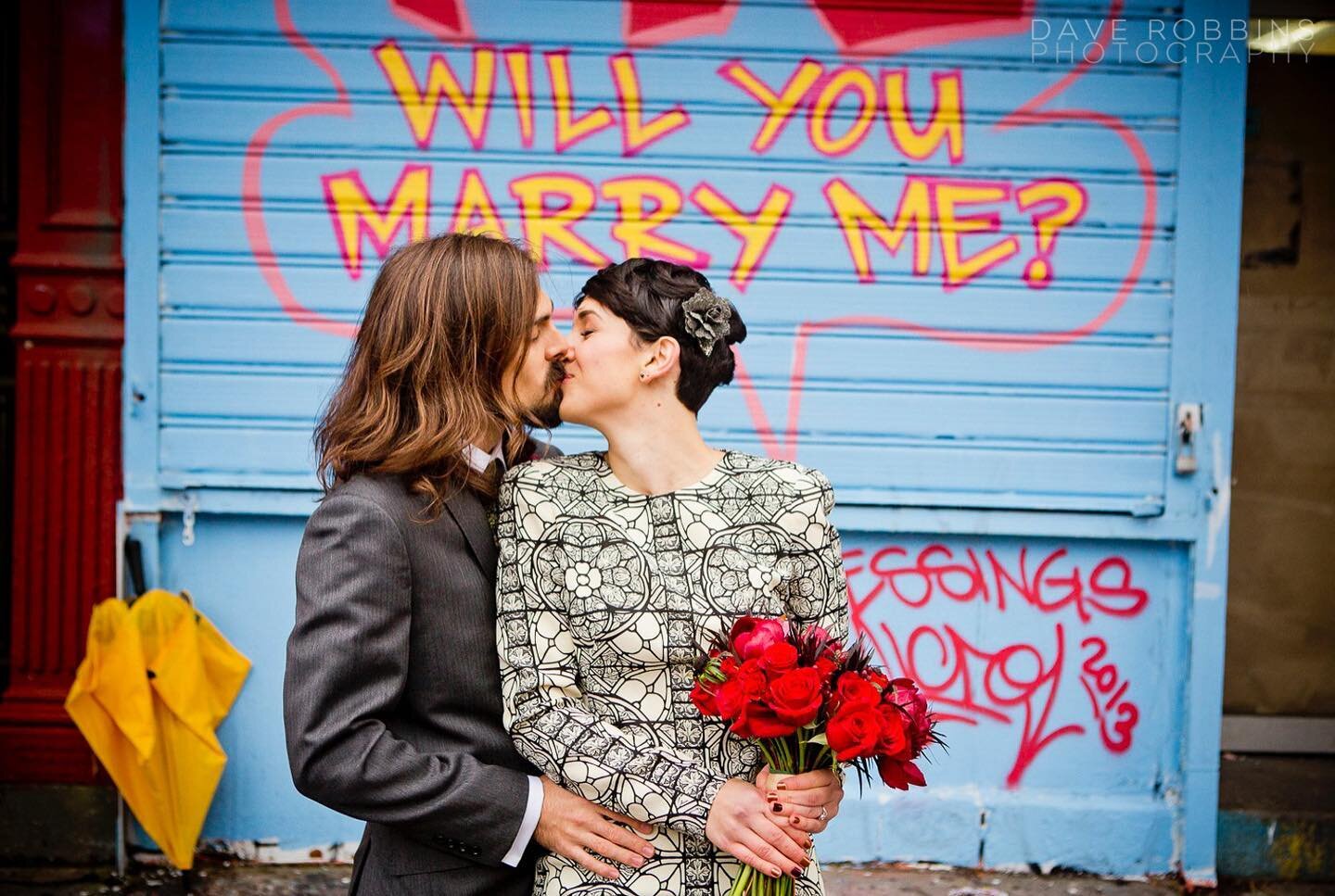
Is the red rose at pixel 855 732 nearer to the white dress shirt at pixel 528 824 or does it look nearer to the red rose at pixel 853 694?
the red rose at pixel 853 694

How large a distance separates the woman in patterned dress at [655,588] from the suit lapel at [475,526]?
0.05m

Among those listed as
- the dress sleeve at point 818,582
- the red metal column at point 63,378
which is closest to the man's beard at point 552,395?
the dress sleeve at point 818,582

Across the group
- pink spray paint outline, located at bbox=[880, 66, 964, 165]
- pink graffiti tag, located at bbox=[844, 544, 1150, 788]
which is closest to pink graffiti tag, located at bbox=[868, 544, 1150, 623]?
pink graffiti tag, located at bbox=[844, 544, 1150, 788]

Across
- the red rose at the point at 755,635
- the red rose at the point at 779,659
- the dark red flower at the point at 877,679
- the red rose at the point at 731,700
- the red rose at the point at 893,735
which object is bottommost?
the red rose at the point at 893,735

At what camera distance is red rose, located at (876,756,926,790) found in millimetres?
1909

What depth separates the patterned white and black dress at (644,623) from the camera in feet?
6.44

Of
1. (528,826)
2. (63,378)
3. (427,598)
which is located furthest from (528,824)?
(63,378)

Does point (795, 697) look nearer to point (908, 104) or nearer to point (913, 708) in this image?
point (913, 708)

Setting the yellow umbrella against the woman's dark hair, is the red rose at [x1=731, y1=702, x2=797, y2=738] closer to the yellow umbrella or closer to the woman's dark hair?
the woman's dark hair

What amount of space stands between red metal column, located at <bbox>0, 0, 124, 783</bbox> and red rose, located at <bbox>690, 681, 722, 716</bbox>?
324 cm

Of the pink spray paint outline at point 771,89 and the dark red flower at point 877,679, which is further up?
the pink spray paint outline at point 771,89

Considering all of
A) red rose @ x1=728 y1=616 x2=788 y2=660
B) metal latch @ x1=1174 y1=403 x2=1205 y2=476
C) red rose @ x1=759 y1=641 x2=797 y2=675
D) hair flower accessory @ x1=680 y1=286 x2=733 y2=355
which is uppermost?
hair flower accessory @ x1=680 y1=286 x2=733 y2=355

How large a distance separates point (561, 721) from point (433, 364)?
72cm

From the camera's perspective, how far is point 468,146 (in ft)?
14.0
